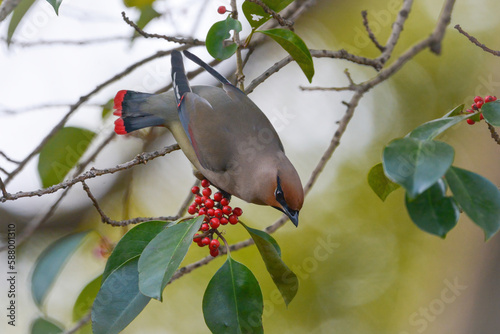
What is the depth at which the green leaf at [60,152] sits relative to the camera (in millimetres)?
2531

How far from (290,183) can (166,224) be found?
53cm

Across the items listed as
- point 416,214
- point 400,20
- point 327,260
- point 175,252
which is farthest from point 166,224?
point 327,260

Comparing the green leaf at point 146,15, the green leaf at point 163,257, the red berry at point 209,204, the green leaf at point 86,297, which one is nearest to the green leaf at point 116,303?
the green leaf at point 163,257

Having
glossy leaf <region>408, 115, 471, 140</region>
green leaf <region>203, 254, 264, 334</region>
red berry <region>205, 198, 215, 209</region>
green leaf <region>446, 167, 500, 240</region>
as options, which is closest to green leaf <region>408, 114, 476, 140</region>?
glossy leaf <region>408, 115, 471, 140</region>

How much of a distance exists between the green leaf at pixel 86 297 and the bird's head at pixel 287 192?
77 cm

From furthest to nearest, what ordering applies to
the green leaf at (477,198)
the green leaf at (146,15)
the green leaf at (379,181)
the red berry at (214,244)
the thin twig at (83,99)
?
the green leaf at (146,15), the thin twig at (83,99), the red berry at (214,244), the green leaf at (379,181), the green leaf at (477,198)

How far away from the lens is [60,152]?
8.37 ft

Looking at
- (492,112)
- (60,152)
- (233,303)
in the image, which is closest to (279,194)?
(233,303)

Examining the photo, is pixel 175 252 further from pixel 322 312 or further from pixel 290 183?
pixel 322 312

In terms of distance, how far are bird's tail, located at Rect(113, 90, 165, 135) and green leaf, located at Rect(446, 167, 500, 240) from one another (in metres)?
1.50

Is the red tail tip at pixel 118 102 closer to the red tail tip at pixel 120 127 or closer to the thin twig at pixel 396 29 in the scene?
the red tail tip at pixel 120 127

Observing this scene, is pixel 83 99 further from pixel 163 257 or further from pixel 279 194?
pixel 163 257

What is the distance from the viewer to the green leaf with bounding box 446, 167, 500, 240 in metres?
1.30

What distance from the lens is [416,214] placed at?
130 centimetres
